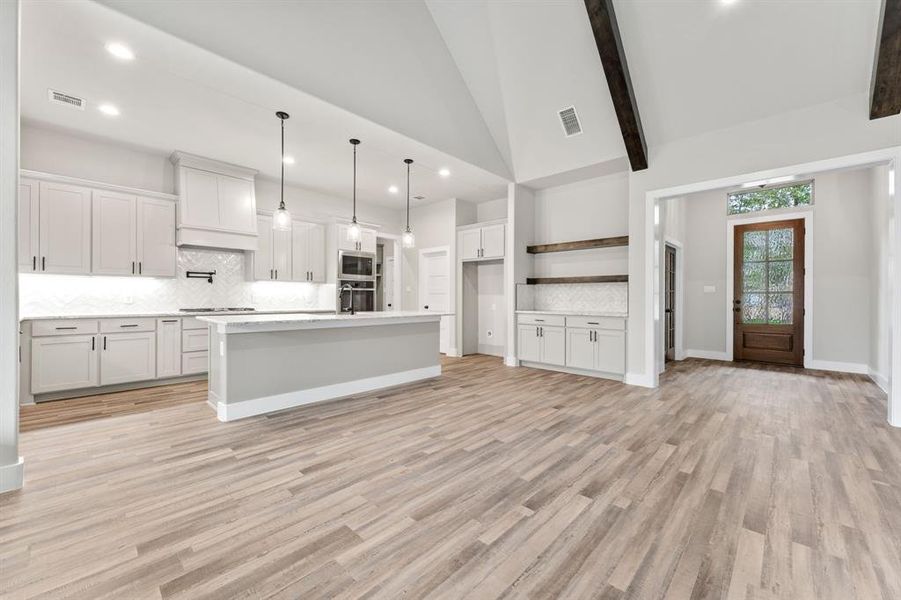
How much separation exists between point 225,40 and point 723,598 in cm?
461

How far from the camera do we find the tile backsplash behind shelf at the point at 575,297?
5.82 metres

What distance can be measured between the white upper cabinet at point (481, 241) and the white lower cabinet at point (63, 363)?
5.50 meters

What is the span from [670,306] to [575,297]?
1864 millimetres

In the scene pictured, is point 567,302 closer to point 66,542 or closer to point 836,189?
point 836,189

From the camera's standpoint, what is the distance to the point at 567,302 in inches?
250

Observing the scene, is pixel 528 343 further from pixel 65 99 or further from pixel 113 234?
pixel 65 99

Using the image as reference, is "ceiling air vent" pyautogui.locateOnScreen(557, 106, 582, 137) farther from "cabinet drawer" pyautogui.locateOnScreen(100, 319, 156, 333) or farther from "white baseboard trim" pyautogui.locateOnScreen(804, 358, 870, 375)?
"cabinet drawer" pyautogui.locateOnScreen(100, 319, 156, 333)

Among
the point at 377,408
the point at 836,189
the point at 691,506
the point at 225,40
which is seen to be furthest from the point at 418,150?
the point at 836,189

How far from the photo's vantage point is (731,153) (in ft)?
14.0

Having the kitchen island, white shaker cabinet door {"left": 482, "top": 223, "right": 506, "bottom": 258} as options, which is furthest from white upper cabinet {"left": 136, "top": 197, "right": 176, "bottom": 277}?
white shaker cabinet door {"left": 482, "top": 223, "right": 506, "bottom": 258}

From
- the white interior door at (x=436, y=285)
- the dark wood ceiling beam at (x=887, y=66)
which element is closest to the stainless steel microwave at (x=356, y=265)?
the white interior door at (x=436, y=285)

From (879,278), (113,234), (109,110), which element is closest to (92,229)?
(113,234)

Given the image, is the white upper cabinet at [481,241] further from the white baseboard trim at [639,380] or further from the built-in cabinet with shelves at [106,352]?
the built-in cabinet with shelves at [106,352]

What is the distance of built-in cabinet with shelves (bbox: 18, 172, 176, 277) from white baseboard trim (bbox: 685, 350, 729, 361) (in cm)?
885
